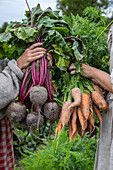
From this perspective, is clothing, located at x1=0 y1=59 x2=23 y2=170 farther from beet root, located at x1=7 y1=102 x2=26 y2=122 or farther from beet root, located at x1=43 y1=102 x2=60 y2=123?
beet root, located at x1=43 y1=102 x2=60 y2=123

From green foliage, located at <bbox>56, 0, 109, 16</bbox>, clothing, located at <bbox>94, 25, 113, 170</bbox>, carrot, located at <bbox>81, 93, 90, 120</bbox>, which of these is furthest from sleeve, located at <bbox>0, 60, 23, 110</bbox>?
green foliage, located at <bbox>56, 0, 109, 16</bbox>

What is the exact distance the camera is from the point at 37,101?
116 centimetres

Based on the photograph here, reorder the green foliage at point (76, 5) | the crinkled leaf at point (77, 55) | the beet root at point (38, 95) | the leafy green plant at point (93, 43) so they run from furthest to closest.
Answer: the green foliage at point (76, 5), the leafy green plant at point (93, 43), the crinkled leaf at point (77, 55), the beet root at point (38, 95)

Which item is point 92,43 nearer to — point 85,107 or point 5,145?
point 85,107

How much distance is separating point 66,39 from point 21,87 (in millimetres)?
492

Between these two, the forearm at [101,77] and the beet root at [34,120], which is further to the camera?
the forearm at [101,77]

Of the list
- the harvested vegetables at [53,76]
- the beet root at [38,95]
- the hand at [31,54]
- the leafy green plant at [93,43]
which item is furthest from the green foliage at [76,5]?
the beet root at [38,95]

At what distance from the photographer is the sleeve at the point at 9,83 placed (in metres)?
1.16

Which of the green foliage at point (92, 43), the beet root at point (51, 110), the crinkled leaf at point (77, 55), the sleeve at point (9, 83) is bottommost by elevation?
the beet root at point (51, 110)

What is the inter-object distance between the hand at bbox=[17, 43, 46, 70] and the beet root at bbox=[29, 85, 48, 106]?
0.76 feet

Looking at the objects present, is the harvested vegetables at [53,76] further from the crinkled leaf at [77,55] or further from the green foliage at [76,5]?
the green foliage at [76,5]

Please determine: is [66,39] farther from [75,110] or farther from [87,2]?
[87,2]

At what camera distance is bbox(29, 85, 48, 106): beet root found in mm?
1144

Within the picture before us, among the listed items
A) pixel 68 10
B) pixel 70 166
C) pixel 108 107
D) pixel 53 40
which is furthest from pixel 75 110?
pixel 68 10
